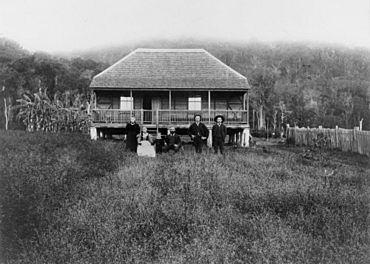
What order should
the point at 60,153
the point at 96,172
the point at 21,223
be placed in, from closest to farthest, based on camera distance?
the point at 21,223
the point at 96,172
the point at 60,153

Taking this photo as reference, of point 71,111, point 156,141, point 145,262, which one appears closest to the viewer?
point 145,262

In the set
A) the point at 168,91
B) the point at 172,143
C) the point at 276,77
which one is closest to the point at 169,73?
the point at 168,91

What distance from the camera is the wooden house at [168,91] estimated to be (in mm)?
21781

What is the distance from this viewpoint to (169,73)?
23562mm

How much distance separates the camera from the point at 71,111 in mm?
34375

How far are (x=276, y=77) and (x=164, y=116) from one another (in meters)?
54.3

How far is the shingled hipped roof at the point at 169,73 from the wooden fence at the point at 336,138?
5.35 meters

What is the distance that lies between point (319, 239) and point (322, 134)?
19.0 meters

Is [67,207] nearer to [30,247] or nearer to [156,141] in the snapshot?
[30,247]

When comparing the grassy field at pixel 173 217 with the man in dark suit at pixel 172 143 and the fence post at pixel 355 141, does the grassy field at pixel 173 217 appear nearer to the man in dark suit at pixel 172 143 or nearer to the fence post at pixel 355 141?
the man in dark suit at pixel 172 143

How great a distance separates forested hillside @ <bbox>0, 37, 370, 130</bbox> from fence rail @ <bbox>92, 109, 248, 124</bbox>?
346 cm

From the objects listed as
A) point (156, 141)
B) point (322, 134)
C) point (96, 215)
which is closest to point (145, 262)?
point (96, 215)

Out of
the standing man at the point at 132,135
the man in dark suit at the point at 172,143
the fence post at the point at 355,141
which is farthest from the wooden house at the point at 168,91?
the standing man at the point at 132,135

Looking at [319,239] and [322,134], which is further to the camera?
[322,134]
